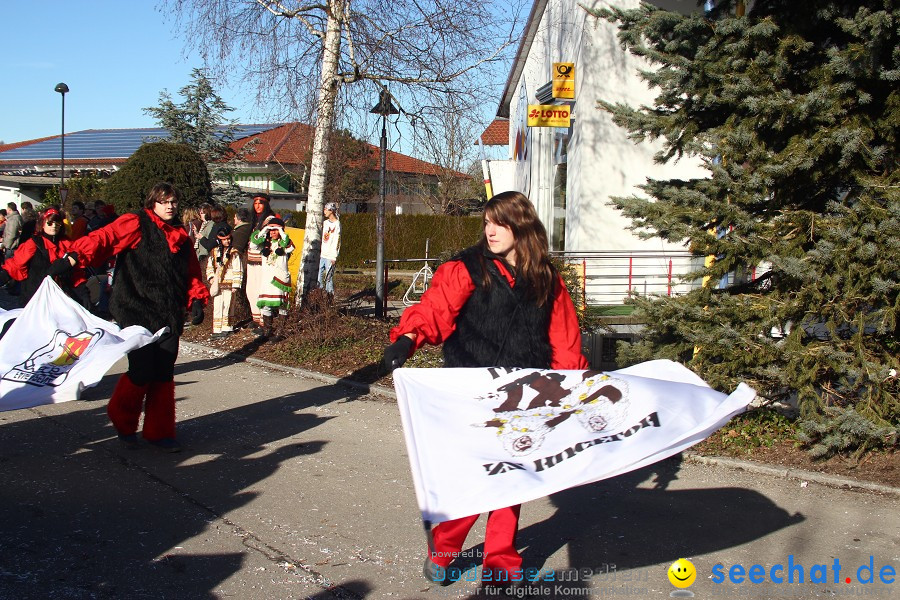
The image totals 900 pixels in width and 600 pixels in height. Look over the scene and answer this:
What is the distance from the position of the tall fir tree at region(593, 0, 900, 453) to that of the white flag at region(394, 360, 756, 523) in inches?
103

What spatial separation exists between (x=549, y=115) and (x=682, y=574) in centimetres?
1117

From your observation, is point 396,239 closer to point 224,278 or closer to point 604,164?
point 604,164

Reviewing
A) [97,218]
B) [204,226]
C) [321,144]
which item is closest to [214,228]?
[204,226]

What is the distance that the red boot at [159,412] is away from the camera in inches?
265

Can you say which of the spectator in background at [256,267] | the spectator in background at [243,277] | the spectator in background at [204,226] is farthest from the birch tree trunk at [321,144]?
the spectator in background at [204,226]

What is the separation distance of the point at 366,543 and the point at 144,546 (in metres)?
1.30

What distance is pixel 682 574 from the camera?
181 inches

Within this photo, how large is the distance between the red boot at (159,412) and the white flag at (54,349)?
1.80ft

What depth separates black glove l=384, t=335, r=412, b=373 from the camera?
386 centimetres

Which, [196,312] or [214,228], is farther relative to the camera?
[214,228]

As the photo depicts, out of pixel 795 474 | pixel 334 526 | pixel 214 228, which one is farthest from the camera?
pixel 214 228

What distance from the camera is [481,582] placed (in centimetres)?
445

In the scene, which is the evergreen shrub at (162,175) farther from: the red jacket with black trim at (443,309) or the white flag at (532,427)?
the white flag at (532,427)

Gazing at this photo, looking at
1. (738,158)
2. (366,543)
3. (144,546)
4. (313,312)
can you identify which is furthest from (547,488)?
(313,312)
